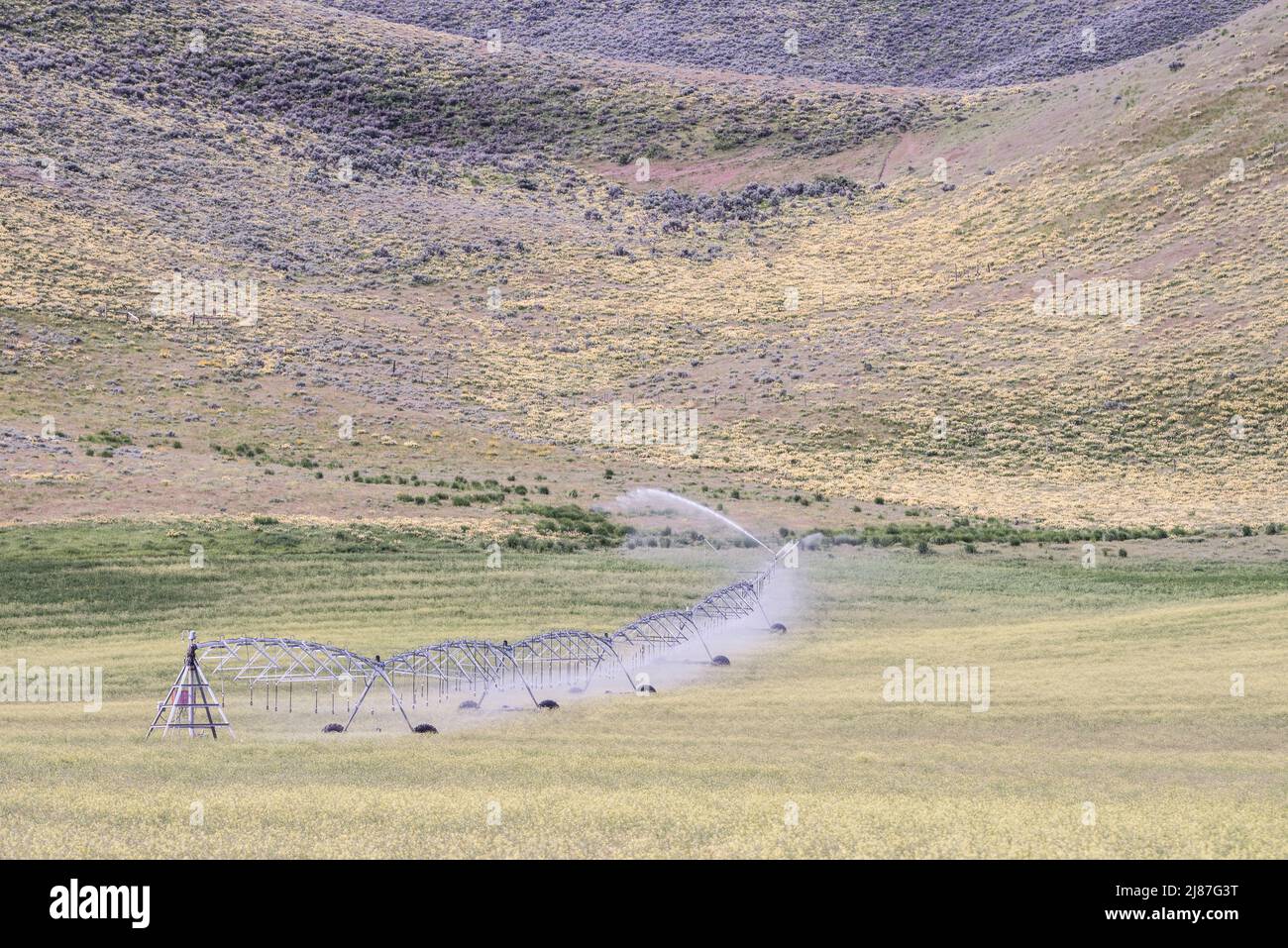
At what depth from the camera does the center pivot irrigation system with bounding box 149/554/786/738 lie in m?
21.6

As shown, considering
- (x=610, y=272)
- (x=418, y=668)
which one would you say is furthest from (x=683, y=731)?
(x=610, y=272)

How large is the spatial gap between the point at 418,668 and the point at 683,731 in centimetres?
683

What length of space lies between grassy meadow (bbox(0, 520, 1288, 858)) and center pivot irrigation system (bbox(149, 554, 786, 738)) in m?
0.62

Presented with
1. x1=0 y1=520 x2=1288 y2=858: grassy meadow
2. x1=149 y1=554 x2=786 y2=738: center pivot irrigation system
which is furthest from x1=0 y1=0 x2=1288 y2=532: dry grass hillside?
x1=149 y1=554 x2=786 y2=738: center pivot irrigation system

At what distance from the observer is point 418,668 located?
1062 inches

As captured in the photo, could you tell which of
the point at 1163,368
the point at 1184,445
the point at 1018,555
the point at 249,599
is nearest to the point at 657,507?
the point at 1018,555

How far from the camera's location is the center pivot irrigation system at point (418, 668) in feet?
70.8

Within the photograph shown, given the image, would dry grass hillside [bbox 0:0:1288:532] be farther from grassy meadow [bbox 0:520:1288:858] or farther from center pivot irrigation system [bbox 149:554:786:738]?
center pivot irrigation system [bbox 149:554:786:738]

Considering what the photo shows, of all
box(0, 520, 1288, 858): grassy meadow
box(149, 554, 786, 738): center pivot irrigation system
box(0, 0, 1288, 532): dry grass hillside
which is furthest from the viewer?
box(0, 0, 1288, 532): dry grass hillside

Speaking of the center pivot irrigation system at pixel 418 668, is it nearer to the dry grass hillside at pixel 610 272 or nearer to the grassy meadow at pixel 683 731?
the grassy meadow at pixel 683 731

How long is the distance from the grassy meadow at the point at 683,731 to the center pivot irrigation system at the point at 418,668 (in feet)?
2.04

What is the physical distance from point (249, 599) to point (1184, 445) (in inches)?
1823

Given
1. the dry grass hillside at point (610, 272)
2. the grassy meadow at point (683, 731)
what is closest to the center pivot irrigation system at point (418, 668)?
the grassy meadow at point (683, 731)

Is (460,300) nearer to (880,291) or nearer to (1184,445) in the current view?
(880,291)
